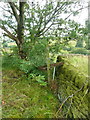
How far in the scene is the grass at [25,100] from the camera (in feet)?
4.72

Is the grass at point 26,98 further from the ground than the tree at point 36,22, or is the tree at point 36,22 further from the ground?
the tree at point 36,22

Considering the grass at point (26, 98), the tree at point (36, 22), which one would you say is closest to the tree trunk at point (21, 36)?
the tree at point (36, 22)

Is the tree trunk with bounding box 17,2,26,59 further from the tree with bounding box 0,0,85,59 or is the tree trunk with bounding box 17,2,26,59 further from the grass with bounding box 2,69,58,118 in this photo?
the grass with bounding box 2,69,58,118

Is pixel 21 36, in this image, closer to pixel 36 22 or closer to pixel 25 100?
pixel 36 22

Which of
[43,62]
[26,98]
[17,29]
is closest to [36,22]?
[17,29]

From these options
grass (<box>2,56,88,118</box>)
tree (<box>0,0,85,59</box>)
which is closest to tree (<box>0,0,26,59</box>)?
tree (<box>0,0,85,59</box>)

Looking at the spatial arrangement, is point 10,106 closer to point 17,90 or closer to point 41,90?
point 17,90

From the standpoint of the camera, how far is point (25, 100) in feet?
5.57

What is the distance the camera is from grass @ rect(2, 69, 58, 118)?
4.72ft

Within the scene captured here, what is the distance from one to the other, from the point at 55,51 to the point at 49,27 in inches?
30.6

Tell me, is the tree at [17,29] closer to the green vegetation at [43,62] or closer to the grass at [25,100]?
the green vegetation at [43,62]

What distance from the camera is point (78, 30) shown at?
2.46 meters

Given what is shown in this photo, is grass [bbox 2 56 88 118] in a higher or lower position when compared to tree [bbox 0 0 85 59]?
lower

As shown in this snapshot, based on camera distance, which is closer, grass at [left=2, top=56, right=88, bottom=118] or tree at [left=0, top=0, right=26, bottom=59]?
grass at [left=2, top=56, right=88, bottom=118]
